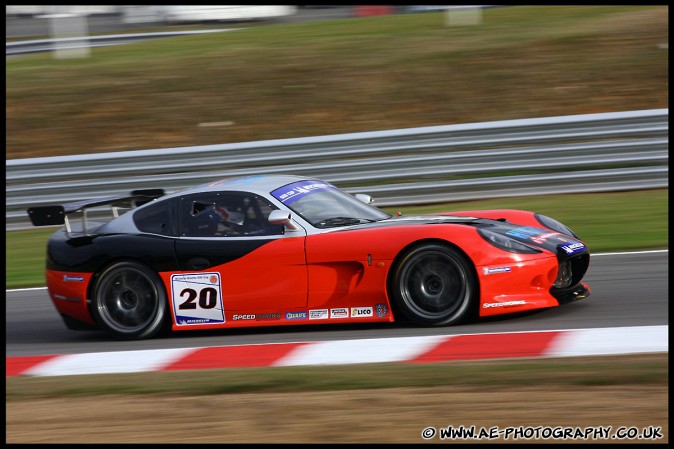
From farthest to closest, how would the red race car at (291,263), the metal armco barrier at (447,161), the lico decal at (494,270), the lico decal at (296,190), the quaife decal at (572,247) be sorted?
the metal armco barrier at (447,161) < the lico decal at (296,190) < the quaife decal at (572,247) < the red race car at (291,263) < the lico decal at (494,270)

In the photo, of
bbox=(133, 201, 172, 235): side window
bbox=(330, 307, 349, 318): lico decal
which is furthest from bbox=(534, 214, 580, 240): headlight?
bbox=(133, 201, 172, 235): side window

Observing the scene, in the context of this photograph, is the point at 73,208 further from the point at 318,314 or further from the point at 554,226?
the point at 554,226

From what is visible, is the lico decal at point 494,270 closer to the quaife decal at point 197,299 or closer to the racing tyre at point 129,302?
the quaife decal at point 197,299

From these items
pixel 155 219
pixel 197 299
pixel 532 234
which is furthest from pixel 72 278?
pixel 532 234

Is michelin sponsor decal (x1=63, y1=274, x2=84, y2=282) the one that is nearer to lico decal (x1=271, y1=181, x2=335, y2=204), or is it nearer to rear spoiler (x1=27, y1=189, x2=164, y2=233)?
rear spoiler (x1=27, y1=189, x2=164, y2=233)

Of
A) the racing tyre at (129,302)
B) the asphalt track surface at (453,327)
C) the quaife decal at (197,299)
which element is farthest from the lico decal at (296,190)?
the racing tyre at (129,302)

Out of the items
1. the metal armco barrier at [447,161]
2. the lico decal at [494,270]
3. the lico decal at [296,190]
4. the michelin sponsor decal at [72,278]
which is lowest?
the michelin sponsor decal at [72,278]

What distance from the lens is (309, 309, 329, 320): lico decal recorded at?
711cm

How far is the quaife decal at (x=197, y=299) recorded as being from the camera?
7.32 meters

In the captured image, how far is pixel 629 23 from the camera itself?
647 inches

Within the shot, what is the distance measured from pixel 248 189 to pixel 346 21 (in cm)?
1238

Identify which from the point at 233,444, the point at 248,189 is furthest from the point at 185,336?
the point at 233,444

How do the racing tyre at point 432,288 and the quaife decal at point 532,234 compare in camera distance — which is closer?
the racing tyre at point 432,288

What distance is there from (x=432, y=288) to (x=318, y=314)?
882mm
